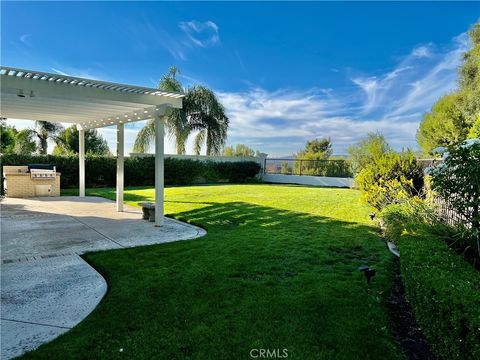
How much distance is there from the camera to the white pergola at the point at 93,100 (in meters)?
5.79

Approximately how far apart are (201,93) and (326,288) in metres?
21.3

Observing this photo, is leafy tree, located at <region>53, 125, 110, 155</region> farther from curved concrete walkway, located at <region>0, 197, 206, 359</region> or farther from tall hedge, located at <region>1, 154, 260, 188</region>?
curved concrete walkway, located at <region>0, 197, 206, 359</region>

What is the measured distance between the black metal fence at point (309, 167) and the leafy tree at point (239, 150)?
2580 millimetres

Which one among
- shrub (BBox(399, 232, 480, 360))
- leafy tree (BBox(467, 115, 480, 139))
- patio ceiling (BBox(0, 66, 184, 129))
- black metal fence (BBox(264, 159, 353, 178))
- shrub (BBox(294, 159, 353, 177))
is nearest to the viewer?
shrub (BBox(399, 232, 480, 360))

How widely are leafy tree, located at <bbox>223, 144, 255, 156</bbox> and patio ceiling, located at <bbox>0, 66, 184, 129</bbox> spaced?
57.4ft

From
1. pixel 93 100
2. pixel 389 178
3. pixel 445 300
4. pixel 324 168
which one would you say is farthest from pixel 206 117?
pixel 445 300

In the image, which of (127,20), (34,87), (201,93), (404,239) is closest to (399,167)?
(404,239)

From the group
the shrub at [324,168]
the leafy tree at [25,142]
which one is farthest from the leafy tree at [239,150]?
the leafy tree at [25,142]

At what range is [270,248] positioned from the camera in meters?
5.50

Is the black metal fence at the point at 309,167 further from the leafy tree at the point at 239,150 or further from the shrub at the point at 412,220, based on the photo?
the shrub at the point at 412,220

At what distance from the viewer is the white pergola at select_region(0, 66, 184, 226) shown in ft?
19.0

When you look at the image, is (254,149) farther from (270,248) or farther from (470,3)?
(270,248)

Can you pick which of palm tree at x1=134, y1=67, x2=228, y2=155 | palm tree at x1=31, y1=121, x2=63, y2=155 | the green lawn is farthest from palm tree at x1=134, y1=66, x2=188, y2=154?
the green lawn

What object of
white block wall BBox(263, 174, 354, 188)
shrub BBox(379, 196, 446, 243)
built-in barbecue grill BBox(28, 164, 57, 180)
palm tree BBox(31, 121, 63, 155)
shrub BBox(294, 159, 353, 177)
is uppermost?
palm tree BBox(31, 121, 63, 155)
